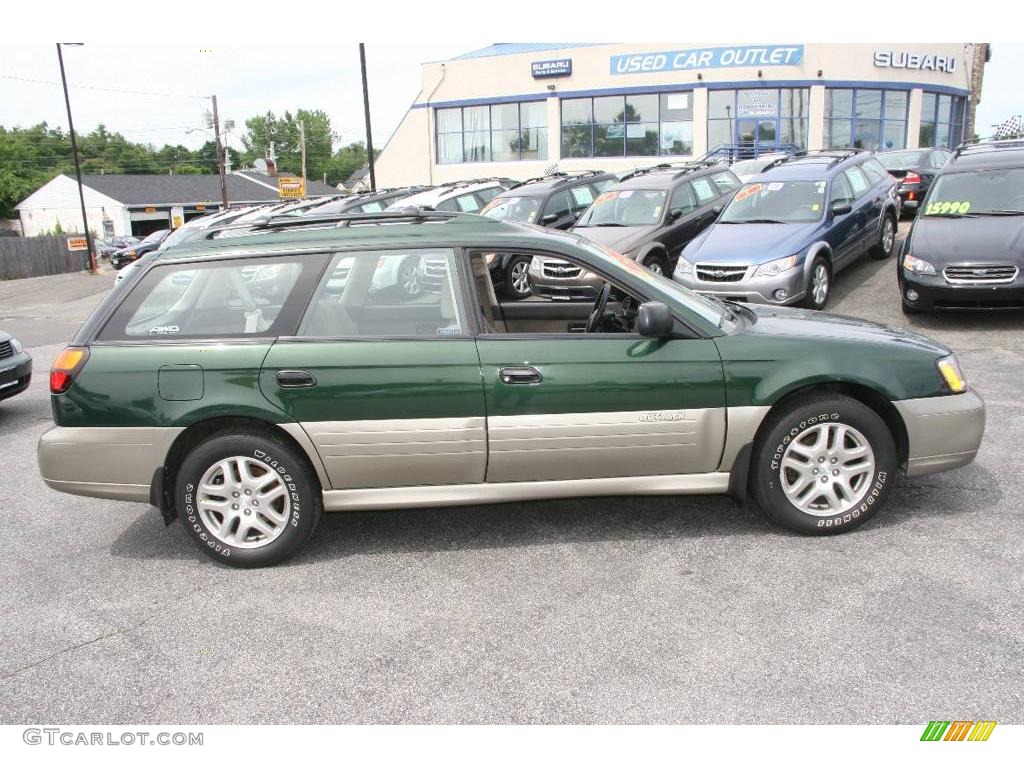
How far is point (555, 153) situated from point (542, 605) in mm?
36921

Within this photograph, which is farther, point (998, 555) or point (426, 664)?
point (998, 555)

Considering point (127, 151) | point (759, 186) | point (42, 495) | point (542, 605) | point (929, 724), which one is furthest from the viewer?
point (127, 151)

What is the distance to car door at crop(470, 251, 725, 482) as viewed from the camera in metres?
4.18

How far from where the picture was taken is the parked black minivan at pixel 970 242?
350 inches

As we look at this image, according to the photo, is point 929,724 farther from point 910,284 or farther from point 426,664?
point 910,284

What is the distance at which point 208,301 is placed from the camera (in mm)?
4395

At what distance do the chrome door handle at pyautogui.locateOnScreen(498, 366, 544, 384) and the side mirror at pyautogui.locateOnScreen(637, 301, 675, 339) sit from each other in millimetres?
558

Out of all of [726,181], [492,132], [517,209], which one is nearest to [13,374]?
[517,209]

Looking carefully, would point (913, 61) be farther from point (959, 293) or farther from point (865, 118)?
point (959, 293)

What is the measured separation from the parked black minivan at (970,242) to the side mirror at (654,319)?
6312 millimetres

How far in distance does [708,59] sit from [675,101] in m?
2.14

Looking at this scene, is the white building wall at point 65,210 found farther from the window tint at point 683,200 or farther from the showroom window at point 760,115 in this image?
the window tint at point 683,200

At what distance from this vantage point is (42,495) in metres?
5.71
